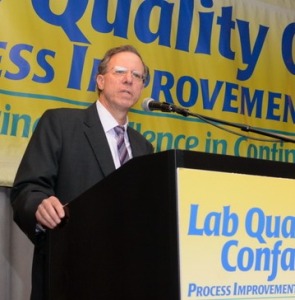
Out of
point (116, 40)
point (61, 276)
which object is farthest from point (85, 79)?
point (61, 276)

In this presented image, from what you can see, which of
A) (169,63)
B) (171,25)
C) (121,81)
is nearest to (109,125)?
(121,81)

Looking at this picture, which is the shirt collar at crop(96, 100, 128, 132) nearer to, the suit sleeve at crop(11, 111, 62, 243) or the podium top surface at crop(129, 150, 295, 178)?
the suit sleeve at crop(11, 111, 62, 243)

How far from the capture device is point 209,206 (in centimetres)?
110

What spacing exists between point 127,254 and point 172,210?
15 centimetres

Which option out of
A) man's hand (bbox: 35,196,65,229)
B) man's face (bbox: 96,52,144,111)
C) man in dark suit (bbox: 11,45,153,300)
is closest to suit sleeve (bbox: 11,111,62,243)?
man in dark suit (bbox: 11,45,153,300)

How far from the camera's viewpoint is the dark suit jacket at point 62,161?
172 cm

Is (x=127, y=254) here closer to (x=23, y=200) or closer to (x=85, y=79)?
(x=23, y=200)

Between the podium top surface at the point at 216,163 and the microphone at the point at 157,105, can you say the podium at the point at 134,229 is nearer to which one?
the podium top surface at the point at 216,163

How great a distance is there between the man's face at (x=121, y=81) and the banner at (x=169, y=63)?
2.25 feet

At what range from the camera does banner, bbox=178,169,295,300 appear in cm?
107

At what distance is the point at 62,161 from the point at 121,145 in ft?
0.69

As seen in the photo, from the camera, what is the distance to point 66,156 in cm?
181

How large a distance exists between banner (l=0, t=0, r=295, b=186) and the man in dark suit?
0.74m

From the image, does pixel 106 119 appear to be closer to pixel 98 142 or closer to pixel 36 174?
pixel 98 142
